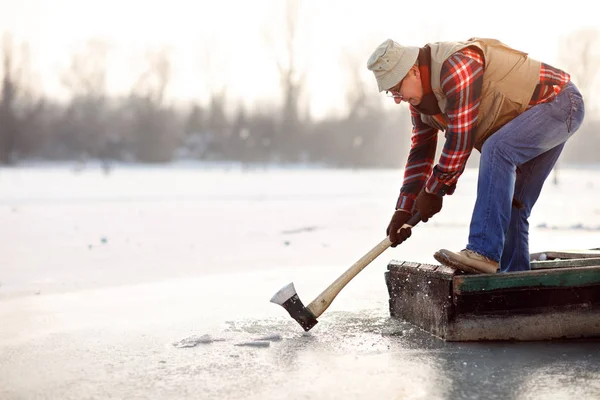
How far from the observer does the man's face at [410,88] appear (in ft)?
9.78

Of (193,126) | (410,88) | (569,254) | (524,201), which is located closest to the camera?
(410,88)

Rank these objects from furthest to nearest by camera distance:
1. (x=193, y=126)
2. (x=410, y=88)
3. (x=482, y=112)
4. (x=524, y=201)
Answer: (x=193, y=126) → (x=524, y=201) → (x=482, y=112) → (x=410, y=88)

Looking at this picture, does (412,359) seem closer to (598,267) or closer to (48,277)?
(598,267)

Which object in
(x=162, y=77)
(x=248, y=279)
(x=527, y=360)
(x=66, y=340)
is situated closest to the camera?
(x=527, y=360)

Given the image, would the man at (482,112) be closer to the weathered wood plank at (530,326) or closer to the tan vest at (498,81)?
the tan vest at (498,81)

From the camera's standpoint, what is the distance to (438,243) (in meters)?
6.96

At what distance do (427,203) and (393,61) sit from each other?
66 cm

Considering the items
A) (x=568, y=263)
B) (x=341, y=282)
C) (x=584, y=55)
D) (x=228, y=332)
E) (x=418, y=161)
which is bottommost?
(x=228, y=332)

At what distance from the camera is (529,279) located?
2.90 metres

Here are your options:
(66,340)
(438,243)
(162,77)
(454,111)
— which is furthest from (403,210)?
(162,77)

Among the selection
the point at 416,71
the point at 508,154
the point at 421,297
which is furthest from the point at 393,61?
the point at 421,297

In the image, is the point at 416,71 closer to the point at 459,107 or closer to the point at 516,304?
the point at 459,107

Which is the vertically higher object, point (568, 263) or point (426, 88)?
point (426, 88)

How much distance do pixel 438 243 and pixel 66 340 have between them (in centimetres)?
452
